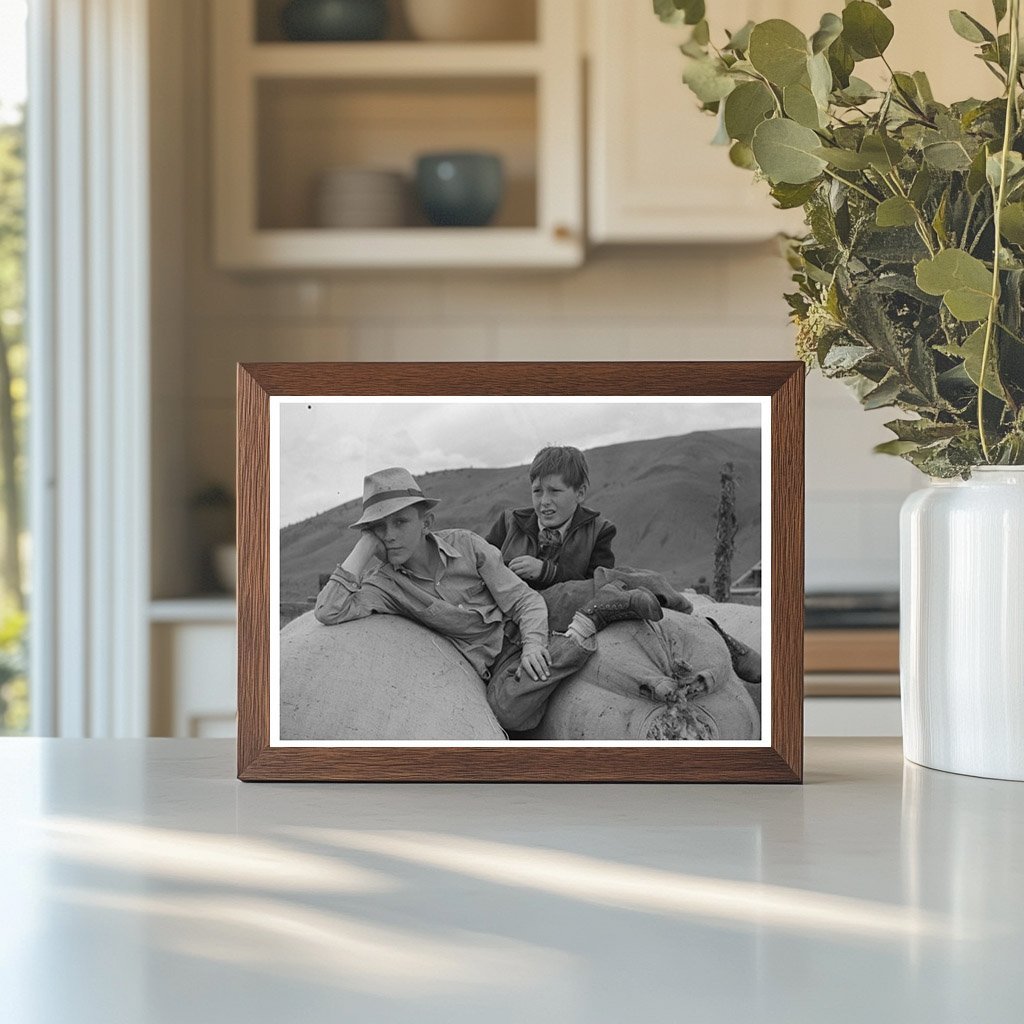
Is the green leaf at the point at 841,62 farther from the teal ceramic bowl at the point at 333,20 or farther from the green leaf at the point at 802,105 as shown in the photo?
the teal ceramic bowl at the point at 333,20

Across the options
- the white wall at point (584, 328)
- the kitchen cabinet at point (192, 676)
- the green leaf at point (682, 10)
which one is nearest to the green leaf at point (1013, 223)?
the green leaf at point (682, 10)

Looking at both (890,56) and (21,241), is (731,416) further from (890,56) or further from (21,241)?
(890,56)

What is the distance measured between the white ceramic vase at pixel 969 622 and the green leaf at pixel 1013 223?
0.41ft

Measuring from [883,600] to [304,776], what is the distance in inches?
71.5

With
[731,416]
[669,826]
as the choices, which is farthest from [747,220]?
[669,826]

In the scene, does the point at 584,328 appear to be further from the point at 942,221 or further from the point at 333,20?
the point at 942,221

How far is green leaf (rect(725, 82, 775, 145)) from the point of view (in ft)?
1.92

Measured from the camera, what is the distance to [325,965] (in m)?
0.37

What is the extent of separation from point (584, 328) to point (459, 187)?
0.45 m

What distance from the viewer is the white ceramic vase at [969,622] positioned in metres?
0.59

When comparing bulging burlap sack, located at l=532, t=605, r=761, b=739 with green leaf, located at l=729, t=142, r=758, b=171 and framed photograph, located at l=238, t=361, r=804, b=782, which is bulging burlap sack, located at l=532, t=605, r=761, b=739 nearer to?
framed photograph, located at l=238, t=361, r=804, b=782

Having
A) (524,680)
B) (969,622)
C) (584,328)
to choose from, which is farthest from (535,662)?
(584,328)

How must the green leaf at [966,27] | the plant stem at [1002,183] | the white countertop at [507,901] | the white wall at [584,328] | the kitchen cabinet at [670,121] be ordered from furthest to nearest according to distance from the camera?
the white wall at [584,328]
the kitchen cabinet at [670,121]
the green leaf at [966,27]
the plant stem at [1002,183]
the white countertop at [507,901]

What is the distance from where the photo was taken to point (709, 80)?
638mm
